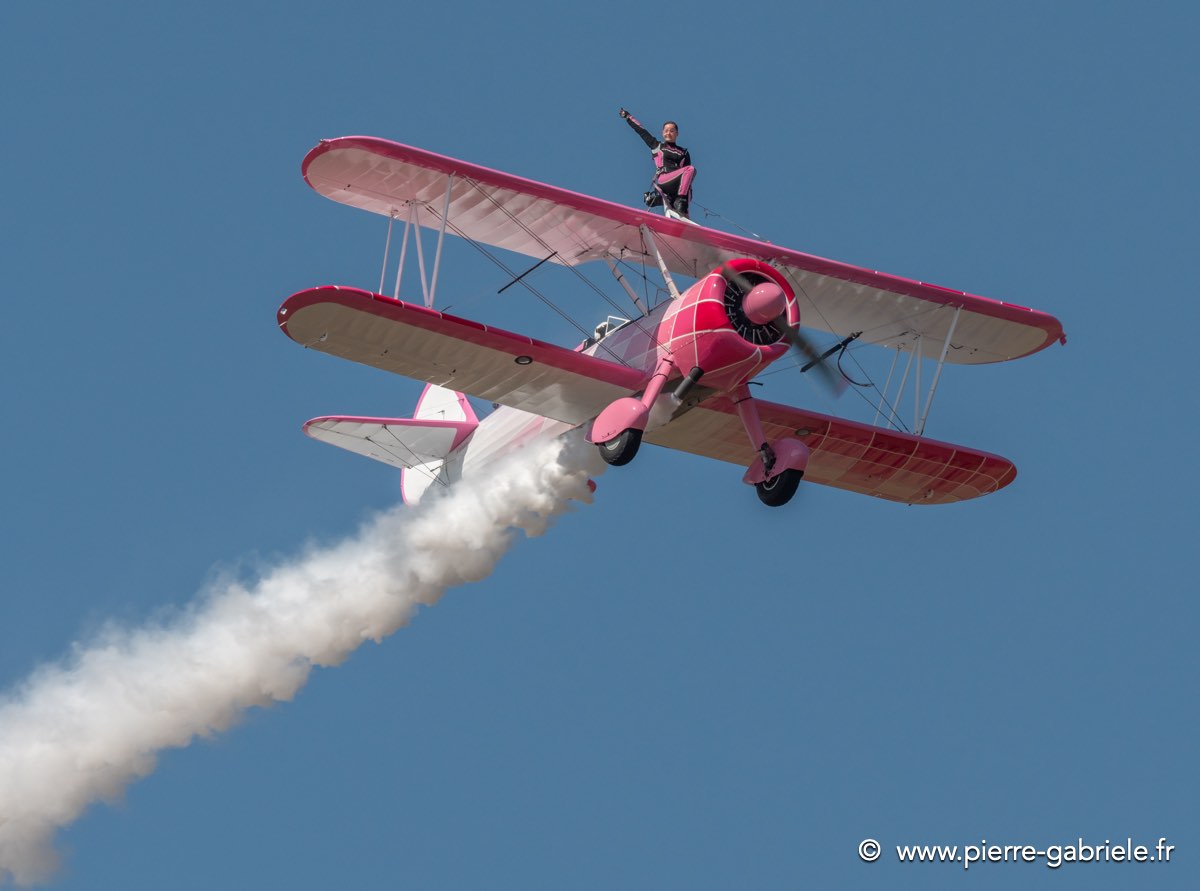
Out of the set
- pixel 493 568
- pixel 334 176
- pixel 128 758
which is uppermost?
pixel 334 176

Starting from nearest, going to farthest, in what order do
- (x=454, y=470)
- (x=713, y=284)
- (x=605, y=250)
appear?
1. (x=713, y=284)
2. (x=605, y=250)
3. (x=454, y=470)

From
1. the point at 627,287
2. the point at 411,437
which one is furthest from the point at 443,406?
the point at 627,287

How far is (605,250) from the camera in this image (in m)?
27.5

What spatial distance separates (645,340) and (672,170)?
2.45 m

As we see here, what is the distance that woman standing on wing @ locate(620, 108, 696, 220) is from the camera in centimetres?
2756

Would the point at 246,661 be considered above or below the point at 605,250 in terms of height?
below

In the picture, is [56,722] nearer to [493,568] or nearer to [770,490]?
[493,568]

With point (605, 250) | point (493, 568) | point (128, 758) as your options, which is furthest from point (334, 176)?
point (128, 758)

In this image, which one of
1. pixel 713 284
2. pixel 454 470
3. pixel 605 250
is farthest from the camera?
pixel 454 470

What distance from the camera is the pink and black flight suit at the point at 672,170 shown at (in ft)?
90.4

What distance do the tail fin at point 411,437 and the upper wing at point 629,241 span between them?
330 centimetres

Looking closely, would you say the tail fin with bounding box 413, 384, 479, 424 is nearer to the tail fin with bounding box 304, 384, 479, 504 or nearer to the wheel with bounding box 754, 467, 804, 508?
the tail fin with bounding box 304, 384, 479, 504

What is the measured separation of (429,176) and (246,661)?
642cm

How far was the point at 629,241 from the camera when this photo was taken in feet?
89.9
